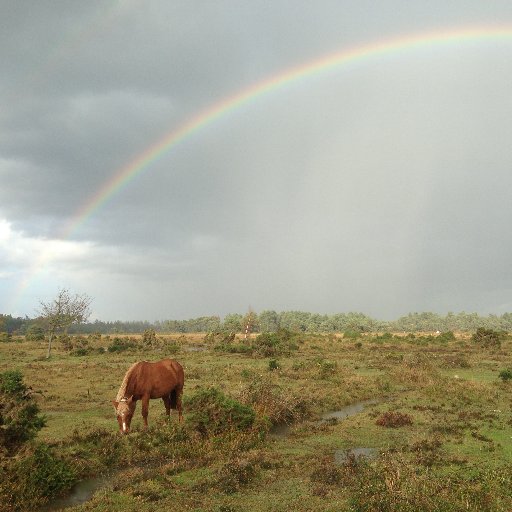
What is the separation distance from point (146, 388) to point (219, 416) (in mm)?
3202

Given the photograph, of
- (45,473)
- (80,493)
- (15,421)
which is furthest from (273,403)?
(15,421)

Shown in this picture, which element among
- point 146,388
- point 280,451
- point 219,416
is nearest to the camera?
point 280,451

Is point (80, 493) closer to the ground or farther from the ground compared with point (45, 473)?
closer to the ground

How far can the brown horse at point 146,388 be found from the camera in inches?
604

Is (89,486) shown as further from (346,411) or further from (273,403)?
(346,411)

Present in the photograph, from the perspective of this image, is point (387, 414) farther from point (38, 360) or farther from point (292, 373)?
point (38, 360)

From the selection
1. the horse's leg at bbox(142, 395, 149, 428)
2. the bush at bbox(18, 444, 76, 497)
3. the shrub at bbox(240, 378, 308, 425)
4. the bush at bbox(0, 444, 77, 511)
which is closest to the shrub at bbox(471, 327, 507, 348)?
the shrub at bbox(240, 378, 308, 425)

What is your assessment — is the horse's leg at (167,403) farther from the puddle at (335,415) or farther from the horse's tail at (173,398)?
the puddle at (335,415)

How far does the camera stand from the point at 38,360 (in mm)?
43312

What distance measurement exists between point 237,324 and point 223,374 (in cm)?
10604

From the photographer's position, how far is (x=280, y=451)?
1491 centimetres

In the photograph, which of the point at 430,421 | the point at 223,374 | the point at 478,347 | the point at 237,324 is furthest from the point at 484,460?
the point at 237,324

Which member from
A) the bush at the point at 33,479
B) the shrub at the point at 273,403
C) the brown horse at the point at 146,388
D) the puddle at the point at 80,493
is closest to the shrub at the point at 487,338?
the shrub at the point at 273,403

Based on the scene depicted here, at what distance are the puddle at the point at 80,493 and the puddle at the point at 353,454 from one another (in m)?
6.80
